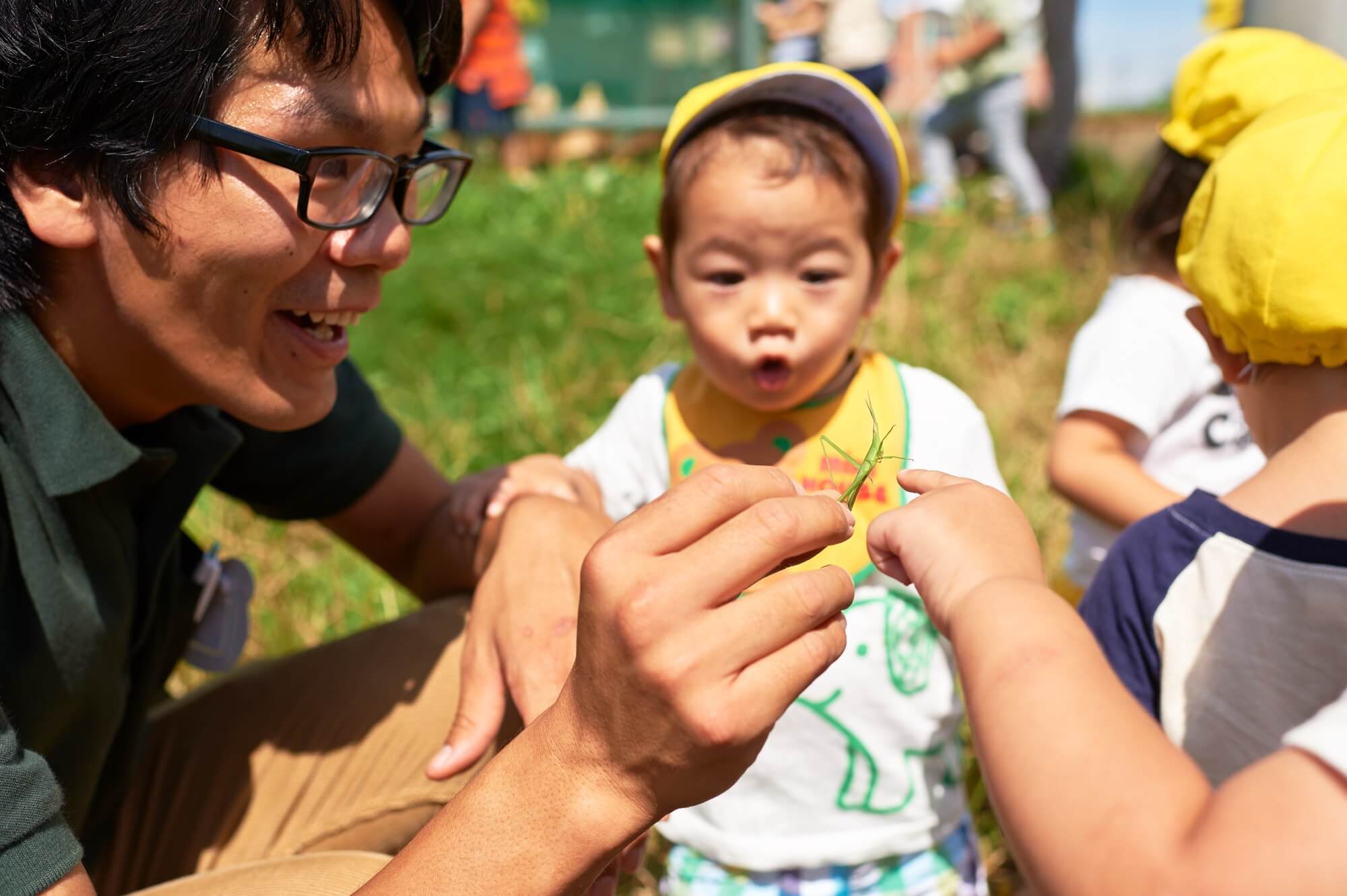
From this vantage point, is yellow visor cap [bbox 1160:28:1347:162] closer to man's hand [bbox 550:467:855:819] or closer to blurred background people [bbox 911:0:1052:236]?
man's hand [bbox 550:467:855:819]

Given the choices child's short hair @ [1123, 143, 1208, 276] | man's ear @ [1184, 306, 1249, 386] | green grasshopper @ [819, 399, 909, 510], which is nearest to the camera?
green grasshopper @ [819, 399, 909, 510]

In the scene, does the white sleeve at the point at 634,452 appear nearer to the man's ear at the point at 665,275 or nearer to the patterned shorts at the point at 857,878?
the man's ear at the point at 665,275

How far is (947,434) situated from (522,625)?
30.9 inches

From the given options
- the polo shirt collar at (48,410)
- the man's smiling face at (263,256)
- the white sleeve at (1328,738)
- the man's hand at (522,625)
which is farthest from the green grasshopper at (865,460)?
the polo shirt collar at (48,410)

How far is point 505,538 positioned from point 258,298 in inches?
21.9

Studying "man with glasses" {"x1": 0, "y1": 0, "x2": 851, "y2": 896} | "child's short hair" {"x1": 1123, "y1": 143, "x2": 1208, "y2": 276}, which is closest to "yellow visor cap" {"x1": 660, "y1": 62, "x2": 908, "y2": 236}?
"man with glasses" {"x1": 0, "y1": 0, "x2": 851, "y2": 896}

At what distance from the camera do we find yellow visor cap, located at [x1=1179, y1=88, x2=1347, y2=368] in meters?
1.29

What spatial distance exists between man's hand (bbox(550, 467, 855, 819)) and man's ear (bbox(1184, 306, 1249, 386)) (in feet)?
2.16

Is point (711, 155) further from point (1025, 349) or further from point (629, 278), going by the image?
point (629, 278)

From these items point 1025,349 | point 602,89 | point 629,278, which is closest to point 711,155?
point 1025,349

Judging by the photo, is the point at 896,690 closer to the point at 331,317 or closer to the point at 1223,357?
the point at 1223,357

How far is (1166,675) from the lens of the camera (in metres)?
1.54

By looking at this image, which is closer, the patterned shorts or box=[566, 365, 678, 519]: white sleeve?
the patterned shorts

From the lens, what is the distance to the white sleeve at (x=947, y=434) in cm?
196
